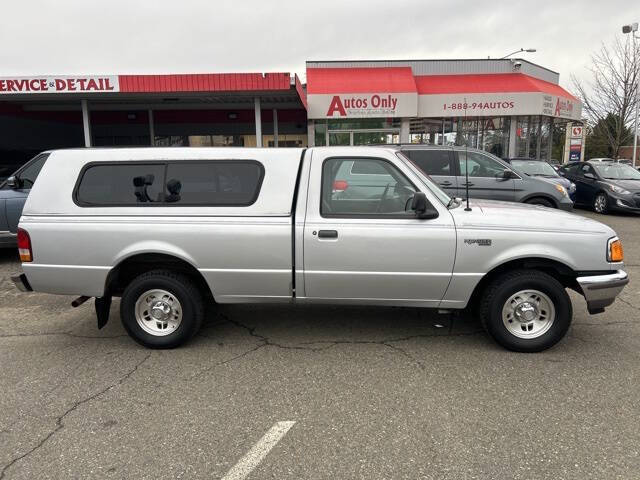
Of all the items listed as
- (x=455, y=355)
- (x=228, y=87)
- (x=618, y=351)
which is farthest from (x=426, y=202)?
(x=228, y=87)

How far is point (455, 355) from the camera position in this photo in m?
4.06

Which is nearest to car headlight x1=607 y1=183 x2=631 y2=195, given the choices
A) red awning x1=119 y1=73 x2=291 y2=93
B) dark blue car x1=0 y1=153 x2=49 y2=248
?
red awning x1=119 y1=73 x2=291 y2=93

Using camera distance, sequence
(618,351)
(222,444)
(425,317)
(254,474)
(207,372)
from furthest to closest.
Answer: (425,317) → (618,351) → (207,372) → (222,444) → (254,474)

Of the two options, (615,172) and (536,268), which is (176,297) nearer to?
(536,268)

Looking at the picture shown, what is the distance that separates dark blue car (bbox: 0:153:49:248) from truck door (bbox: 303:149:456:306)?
5712 mm

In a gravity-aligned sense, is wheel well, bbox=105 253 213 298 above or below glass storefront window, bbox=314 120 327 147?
below

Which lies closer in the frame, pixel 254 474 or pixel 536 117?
pixel 254 474

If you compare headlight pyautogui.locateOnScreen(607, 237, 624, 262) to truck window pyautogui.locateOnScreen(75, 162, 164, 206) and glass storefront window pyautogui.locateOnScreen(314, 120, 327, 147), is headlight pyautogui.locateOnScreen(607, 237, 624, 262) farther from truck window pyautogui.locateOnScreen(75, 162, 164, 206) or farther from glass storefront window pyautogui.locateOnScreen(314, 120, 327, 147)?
glass storefront window pyautogui.locateOnScreen(314, 120, 327, 147)

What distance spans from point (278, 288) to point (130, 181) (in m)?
1.64

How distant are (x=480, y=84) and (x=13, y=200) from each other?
16584mm

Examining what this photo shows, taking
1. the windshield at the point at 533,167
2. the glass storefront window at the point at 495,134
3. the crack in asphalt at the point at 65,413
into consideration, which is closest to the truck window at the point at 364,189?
the crack in asphalt at the point at 65,413

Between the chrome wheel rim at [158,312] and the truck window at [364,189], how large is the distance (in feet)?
5.27

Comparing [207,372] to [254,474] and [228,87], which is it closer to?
[254,474]

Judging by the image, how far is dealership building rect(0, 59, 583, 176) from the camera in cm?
1431
